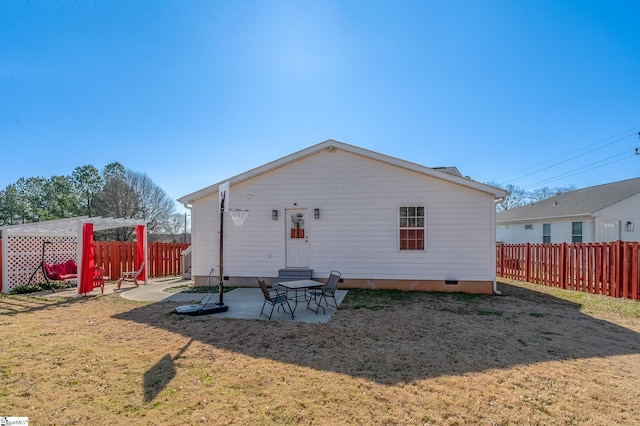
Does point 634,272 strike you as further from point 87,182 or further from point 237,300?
point 87,182

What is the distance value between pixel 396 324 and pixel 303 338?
191 centimetres

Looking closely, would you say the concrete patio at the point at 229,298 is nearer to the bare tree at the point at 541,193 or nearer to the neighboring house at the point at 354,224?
the neighboring house at the point at 354,224

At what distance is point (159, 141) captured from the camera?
1620 centimetres

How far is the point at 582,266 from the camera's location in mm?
9734

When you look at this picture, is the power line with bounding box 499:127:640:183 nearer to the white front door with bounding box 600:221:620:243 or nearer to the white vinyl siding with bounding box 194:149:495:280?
the white front door with bounding box 600:221:620:243

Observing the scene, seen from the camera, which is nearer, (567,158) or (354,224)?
(354,224)

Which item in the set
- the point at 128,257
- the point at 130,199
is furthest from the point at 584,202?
the point at 130,199

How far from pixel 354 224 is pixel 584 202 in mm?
15848

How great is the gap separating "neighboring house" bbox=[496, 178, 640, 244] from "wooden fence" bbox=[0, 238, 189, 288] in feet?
68.3

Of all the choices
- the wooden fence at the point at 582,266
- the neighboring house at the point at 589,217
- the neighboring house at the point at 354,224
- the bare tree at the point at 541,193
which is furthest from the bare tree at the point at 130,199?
the bare tree at the point at 541,193

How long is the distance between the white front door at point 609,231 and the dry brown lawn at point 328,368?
39.4 ft

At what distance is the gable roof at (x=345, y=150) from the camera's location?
909cm

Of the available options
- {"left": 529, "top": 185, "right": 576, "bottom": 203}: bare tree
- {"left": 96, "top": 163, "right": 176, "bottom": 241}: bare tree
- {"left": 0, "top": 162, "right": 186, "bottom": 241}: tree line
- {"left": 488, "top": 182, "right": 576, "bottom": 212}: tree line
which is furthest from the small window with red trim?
{"left": 529, "top": 185, "right": 576, "bottom": 203}: bare tree

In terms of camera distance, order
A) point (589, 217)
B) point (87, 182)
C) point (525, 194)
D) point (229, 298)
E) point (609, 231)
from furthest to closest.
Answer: point (525, 194), point (87, 182), point (609, 231), point (589, 217), point (229, 298)
